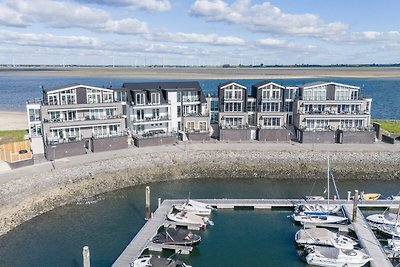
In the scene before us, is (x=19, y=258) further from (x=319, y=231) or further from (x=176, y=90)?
(x=176, y=90)

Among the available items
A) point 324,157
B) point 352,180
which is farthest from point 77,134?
point 352,180

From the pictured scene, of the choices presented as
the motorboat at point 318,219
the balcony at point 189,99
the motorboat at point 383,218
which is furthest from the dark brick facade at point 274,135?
the motorboat at point 383,218

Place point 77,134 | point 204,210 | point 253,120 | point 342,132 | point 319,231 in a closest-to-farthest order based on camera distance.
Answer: point 319,231, point 204,210, point 77,134, point 342,132, point 253,120

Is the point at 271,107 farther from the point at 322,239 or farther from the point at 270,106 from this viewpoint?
the point at 322,239

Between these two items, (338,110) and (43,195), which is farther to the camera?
(338,110)

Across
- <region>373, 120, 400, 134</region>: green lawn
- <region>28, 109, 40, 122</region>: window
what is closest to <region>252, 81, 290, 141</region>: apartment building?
<region>373, 120, 400, 134</region>: green lawn

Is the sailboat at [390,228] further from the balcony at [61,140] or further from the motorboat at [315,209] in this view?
the balcony at [61,140]

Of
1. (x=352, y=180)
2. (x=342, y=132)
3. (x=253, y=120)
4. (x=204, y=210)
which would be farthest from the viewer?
(x=253, y=120)
